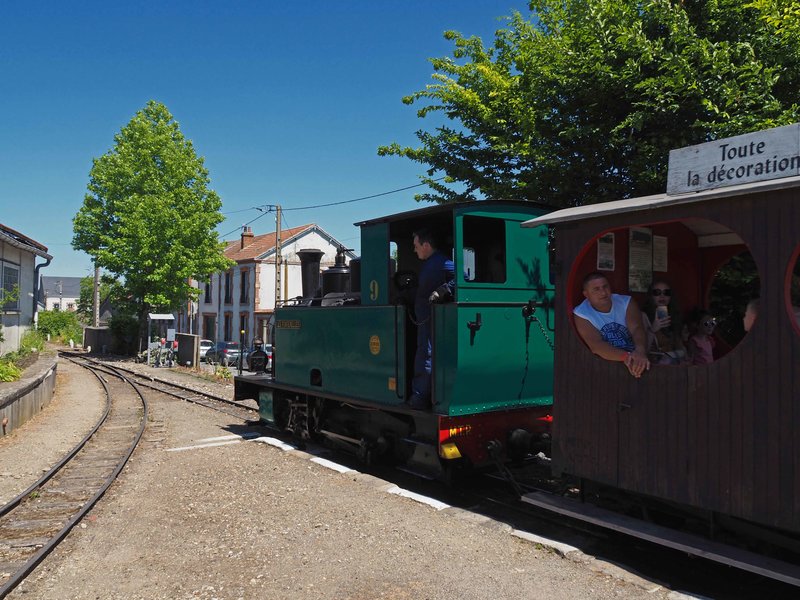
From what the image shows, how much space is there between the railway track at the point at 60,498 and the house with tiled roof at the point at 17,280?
26.1ft

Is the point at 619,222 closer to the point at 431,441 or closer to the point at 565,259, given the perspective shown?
the point at 565,259

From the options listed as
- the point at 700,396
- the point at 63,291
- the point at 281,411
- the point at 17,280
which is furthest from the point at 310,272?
the point at 63,291

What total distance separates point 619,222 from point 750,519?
7.21 ft

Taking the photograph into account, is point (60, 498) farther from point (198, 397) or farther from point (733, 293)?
point (198, 397)

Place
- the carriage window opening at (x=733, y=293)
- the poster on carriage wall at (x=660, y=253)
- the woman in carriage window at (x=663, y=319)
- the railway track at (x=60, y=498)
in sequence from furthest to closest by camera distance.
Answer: the carriage window opening at (x=733, y=293) → the poster on carriage wall at (x=660, y=253) → the woman in carriage window at (x=663, y=319) → the railway track at (x=60, y=498)

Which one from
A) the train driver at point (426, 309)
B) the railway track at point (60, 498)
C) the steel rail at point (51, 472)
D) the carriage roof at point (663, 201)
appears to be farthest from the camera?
the steel rail at point (51, 472)

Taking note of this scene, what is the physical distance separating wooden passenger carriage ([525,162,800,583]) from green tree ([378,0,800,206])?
2136 millimetres

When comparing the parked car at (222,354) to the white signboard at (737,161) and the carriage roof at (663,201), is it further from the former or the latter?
the white signboard at (737,161)

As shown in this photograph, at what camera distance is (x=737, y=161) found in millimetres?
4031

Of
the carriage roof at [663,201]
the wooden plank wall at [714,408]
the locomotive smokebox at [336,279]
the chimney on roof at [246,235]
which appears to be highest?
the chimney on roof at [246,235]

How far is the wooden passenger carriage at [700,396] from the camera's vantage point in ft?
12.4

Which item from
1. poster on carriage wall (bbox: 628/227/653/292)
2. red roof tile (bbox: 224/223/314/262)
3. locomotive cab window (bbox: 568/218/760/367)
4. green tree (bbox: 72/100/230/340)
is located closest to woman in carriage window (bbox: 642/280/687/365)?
locomotive cab window (bbox: 568/218/760/367)

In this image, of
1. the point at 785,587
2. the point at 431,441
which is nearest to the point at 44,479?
the point at 431,441

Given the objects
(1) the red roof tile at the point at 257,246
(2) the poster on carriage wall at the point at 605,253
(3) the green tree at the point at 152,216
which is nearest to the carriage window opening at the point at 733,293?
(2) the poster on carriage wall at the point at 605,253
